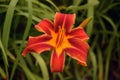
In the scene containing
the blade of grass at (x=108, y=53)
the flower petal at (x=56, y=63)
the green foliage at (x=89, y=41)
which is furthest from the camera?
the blade of grass at (x=108, y=53)

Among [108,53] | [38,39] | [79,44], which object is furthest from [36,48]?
[108,53]

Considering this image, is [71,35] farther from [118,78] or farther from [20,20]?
[118,78]

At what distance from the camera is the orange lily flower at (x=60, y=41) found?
0.99 meters

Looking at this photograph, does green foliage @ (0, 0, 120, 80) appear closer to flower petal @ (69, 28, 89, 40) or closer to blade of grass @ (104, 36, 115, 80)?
blade of grass @ (104, 36, 115, 80)

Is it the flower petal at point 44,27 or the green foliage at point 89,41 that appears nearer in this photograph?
the flower petal at point 44,27

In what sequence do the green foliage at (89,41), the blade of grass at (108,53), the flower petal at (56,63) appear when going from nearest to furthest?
the flower petal at (56,63) → the green foliage at (89,41) → the blade of grass at (108,53)

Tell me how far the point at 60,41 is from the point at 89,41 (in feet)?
2.09

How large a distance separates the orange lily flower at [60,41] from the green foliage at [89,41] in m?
0.19

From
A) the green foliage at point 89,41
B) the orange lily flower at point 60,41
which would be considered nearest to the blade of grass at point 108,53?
the green foliage at point 89,41

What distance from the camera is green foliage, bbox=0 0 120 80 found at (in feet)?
4.20

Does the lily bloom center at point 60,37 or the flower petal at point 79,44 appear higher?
the lily bloom center at point 60,37

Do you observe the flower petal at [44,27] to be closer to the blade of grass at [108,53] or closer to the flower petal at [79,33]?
the flower petal at [79,33]

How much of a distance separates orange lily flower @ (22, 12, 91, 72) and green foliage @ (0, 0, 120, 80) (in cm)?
19

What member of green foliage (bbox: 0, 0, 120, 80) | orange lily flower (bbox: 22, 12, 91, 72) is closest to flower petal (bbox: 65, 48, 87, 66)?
orange lily flower (bbox: 22, 12, 91, 72)
